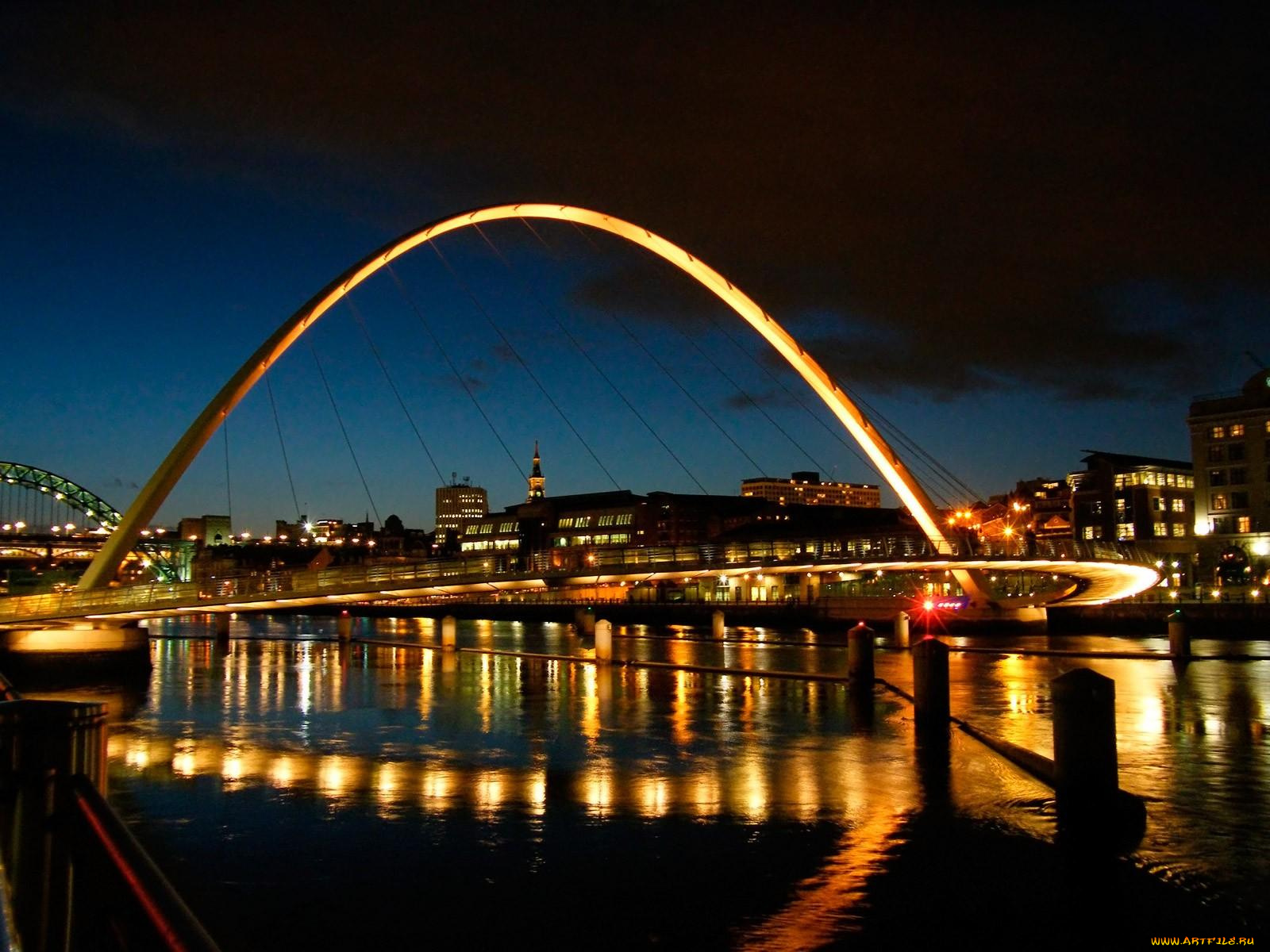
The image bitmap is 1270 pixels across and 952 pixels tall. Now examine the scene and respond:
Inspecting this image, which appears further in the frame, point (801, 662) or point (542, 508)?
point (542, 508)

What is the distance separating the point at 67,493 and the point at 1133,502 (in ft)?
408

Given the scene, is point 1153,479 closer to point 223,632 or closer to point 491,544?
point 223,632

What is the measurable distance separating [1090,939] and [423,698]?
76.8 ft

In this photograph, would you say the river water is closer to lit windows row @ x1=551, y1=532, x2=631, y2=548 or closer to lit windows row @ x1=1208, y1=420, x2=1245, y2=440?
lit windows row @ x1=1208, y1=420, x2=1245, y2=440

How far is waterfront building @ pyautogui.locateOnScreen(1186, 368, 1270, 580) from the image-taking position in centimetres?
9438

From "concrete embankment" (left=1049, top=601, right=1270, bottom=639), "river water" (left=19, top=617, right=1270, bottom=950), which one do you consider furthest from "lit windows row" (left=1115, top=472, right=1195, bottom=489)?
"river water" (left=19, top=617, right=1270, bottom=950)

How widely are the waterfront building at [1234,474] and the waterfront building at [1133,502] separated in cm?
768

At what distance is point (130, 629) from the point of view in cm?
4203

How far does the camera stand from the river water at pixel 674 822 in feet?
29.6

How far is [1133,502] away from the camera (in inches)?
4348

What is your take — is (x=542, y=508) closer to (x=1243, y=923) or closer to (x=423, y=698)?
(x=423, y=698)

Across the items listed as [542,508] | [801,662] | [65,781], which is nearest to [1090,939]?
[65,781]

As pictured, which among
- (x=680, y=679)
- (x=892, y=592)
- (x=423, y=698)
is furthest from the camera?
(x=892, y=592)

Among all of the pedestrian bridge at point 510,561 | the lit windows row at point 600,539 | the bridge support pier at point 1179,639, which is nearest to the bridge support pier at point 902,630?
the pedestrian bridge at point 510,561
